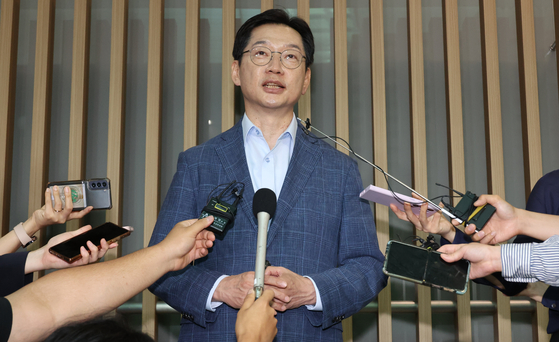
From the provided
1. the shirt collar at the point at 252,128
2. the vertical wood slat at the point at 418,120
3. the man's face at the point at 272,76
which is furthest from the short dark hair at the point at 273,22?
the vertical wood slat at the point at 418,120

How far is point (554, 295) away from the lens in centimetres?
141

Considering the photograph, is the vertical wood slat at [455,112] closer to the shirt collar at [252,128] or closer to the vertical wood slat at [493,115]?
the vertical wood slat at [493,115]

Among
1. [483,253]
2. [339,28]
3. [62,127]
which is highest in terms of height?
[339,28]

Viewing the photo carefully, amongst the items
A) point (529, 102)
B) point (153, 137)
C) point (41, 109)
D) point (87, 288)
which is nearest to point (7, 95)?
point (41, 109)

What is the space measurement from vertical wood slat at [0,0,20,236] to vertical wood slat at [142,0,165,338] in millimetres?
723

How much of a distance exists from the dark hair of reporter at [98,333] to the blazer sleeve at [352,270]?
2.50 ft

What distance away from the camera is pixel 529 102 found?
246 centimetres

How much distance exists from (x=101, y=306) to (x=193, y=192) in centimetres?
65

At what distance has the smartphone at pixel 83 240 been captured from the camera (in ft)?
4.43

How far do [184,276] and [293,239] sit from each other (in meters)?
0.36

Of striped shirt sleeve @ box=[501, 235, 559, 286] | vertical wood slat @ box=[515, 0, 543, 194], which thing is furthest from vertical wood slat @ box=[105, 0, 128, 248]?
vertical wood slat @ box=[515, 0, 543, 194]

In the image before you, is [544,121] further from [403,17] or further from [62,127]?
[62,127]

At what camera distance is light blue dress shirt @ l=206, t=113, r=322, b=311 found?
5.35ft

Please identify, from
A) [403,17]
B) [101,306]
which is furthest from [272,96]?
[403,17]
